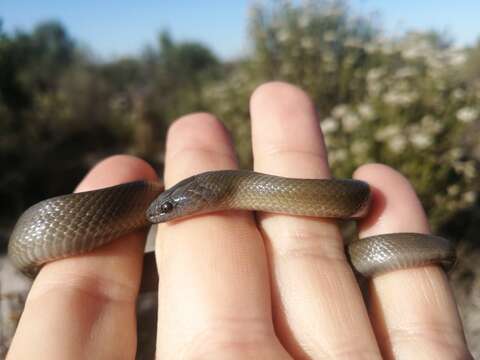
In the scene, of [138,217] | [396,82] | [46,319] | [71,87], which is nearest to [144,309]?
[138,217]

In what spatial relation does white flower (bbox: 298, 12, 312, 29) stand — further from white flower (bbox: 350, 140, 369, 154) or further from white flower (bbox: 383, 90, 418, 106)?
white flower (bbox: 350, 140, 369, 154)

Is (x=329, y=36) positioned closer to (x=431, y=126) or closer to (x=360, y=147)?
(x=431, y=126)

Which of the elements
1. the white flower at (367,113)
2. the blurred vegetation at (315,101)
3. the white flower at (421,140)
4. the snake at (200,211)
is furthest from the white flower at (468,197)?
the snake at (200,211)

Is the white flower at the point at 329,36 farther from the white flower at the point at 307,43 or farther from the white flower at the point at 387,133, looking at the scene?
the white flower at the point at 387,133

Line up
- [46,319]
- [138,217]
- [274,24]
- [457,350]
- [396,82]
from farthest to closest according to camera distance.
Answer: [274,24] → [396,82] → [138,217] → [457,350] → [46,319]

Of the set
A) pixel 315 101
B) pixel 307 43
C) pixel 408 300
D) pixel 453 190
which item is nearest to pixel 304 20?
pixel 307 43

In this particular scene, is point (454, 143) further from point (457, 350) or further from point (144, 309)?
point (144, 309)
